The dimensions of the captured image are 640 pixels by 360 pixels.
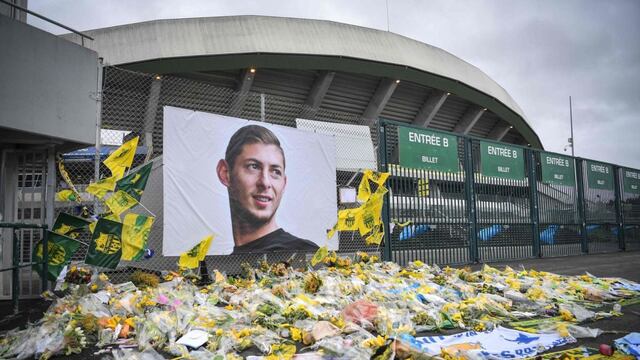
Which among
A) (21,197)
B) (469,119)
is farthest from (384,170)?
(469,119)

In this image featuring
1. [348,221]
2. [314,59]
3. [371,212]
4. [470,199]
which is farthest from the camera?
[314,59]

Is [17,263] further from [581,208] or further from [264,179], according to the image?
[581,208]

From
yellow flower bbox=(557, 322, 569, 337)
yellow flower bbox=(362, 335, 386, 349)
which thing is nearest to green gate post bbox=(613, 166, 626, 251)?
yellow flower bbox=(557, 322, 569, 337)

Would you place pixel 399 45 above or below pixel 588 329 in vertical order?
above

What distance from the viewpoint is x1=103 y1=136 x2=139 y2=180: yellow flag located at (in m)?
5.52

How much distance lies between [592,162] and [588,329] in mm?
12195

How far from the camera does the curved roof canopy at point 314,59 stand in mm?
18062

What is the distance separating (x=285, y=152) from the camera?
24.2 ft

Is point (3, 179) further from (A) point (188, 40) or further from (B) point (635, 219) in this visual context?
(B) point (635, 219)

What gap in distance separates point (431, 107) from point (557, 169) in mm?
12565

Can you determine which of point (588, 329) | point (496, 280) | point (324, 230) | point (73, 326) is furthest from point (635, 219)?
point (73, 326)

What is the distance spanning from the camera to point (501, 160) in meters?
10.5

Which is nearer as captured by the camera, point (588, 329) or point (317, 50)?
point (588, 329)

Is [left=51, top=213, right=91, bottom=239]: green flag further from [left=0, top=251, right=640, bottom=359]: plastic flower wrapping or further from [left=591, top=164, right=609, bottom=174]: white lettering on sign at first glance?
[left=591, top=164, right=609, bottom=174]: white lettering on sign
